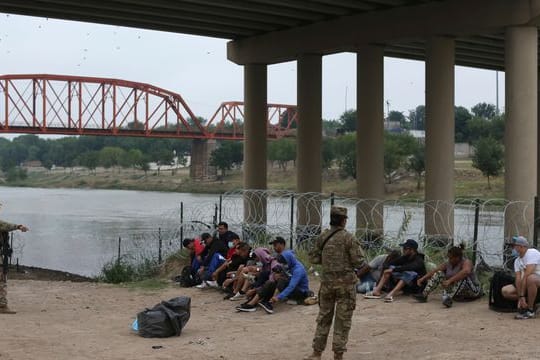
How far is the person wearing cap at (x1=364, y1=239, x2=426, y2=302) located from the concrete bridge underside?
6.45 metres

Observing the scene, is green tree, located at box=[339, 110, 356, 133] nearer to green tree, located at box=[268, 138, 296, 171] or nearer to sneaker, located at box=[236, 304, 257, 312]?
green tree, located at box=[268, 138, 296, 171]

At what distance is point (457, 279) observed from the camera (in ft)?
40.4

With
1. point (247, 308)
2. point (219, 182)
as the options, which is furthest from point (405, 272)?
point (219, 182)

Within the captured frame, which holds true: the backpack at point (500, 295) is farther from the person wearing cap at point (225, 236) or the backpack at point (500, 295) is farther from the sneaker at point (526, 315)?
the person wearing cap at point (225, 236)

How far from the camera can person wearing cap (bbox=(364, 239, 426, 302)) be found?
42.5ft

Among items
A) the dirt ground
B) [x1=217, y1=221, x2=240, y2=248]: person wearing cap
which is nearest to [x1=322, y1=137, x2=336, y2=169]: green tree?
[x1=217, y1=221, x2=240, y2=248]: person wearing cap

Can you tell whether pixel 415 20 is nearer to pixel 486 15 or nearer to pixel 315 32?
pixel 486 15

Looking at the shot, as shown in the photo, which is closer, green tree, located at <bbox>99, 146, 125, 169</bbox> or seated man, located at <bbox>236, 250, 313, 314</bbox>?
seated man, located at <bbox>236, 250, 313, 314</bbox>

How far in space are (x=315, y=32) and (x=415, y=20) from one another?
14.2ft

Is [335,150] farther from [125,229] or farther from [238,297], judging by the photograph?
Result: [238,297]

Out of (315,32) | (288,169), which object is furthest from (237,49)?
(288,169)

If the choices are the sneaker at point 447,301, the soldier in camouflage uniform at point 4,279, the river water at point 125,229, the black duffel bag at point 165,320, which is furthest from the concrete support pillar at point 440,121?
the soldier in camouflage uniform at point 4,279

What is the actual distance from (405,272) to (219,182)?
97459 millimetres

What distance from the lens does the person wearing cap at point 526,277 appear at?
1071 centimetres
